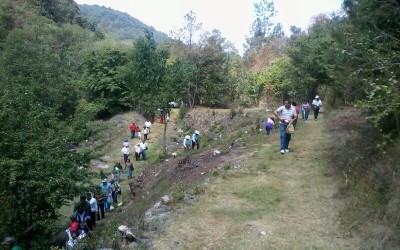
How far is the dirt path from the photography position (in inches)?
312

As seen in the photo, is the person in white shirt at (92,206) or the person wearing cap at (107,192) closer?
the person in white shirt at (92,206)

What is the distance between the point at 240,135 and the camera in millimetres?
19812

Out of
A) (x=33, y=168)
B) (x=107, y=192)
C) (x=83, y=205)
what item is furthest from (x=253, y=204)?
(x=107, y=192)

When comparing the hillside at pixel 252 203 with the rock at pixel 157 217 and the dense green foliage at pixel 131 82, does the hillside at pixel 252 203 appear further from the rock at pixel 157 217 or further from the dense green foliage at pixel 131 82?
the dense green foliage at pixel 131 82

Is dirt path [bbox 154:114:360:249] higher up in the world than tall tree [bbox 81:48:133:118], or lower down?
lower down

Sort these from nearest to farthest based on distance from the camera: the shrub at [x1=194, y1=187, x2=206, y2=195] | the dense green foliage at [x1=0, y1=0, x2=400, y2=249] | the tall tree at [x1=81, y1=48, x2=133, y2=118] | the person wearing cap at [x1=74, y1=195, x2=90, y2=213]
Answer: the dense green foliage at [x1=0, y1=0, x2=400, y2=249], the shrub at [x1=194, y1=187, x2=206, y2=195], the person wearing cap at [x1=74, y1=195, x2=90, y2=213], the tall tree at [x1=81, y1=48, x2=133, y2=118]

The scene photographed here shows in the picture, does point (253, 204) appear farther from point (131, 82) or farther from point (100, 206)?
point (131, 82)

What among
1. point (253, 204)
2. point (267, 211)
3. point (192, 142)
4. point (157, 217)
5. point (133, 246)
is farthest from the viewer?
point (192, 142)

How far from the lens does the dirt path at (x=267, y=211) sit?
26.0 ft

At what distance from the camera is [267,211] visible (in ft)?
30.4

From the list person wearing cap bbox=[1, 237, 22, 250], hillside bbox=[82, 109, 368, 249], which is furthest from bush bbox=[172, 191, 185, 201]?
person wearing cap bbox=[1, 237, 22, 250]

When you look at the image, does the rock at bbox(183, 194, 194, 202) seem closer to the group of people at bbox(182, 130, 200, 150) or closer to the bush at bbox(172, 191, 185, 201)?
the bush at bbox(172, 191, 185, 201)

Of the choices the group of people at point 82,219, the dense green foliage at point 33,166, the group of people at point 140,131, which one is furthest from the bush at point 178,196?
the group of people at point 140,131

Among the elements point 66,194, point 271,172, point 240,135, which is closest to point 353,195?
point 271,172
